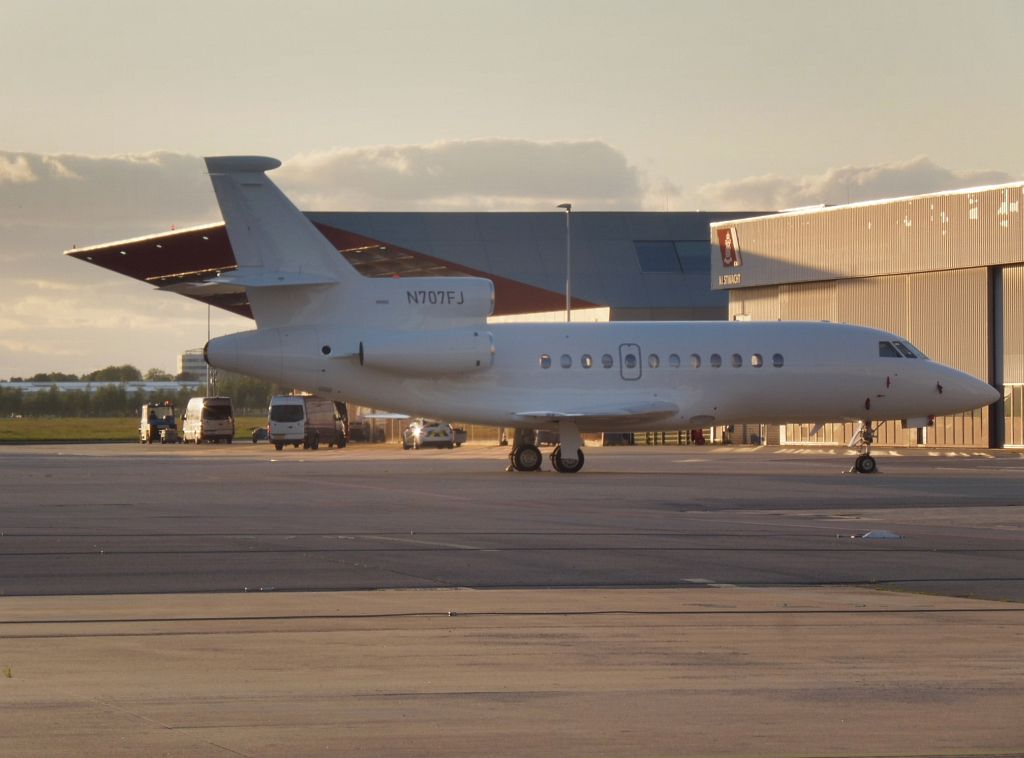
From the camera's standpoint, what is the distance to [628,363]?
3578 cm

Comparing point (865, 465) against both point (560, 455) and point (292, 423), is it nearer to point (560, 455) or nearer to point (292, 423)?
point (560, 455)

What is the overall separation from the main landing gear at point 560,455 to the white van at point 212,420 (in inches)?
2034

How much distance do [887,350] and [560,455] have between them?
342 inches

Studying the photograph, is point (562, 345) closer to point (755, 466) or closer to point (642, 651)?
point (755, 466)

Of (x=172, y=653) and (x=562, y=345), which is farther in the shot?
(x=562, y=345)

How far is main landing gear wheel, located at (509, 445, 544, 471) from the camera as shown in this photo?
36562 mm

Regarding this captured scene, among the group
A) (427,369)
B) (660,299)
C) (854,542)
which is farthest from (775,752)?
(660,299)

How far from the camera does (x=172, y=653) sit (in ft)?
31.2

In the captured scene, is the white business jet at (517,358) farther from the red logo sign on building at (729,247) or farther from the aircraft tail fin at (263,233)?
the red logo sign on building at (729,247)

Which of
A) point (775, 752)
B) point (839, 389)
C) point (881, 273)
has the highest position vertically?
point (881, 273)

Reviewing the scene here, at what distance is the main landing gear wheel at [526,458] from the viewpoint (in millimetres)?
36562

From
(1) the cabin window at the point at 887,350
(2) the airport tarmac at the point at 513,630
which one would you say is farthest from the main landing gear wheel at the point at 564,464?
(2) the airport tarmac at the point at 513,630

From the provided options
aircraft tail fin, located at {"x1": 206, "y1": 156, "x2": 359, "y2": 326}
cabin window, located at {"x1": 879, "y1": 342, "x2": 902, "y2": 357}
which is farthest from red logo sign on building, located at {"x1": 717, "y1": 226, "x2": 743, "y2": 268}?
aircraft tail fin, located at {"x1": 206, "y1": 156, "x2": 359, "y2": 326}

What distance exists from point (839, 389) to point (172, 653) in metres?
29.1
